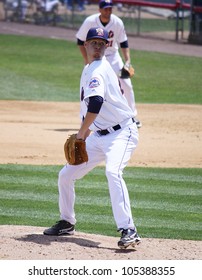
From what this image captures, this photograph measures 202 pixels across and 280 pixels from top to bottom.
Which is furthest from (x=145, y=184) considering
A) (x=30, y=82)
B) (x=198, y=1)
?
(x=198, y=1)

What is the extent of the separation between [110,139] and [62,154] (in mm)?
4713

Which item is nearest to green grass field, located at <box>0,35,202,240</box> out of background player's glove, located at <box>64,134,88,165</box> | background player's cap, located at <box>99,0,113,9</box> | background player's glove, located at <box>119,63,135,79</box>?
background player's glove, located at <box>64,134,88,165</box>

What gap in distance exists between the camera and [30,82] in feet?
61.2

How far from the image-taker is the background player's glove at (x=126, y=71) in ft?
43.8

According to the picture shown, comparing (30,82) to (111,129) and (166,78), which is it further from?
(111,129)

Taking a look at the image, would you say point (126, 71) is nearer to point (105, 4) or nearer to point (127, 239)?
point (105, 4)

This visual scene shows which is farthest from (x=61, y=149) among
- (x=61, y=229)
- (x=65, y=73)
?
(x=65, y=73)

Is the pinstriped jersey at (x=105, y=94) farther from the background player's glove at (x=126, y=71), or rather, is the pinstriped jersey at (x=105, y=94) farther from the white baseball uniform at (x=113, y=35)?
the background player's glove at (x=126, y=71)

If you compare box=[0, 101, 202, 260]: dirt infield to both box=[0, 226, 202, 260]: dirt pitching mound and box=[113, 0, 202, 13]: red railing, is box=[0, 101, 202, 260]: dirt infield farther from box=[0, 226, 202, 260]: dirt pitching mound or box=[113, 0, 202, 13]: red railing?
box=[113, 0, 202, 13]: red railing

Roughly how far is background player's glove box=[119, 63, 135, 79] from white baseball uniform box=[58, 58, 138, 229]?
5.74 meters

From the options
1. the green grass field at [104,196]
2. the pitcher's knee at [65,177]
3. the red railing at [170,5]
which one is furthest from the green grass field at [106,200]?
the red railing at [170,5]

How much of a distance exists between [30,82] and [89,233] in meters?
10.7

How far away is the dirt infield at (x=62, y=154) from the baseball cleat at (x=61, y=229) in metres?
0.06
